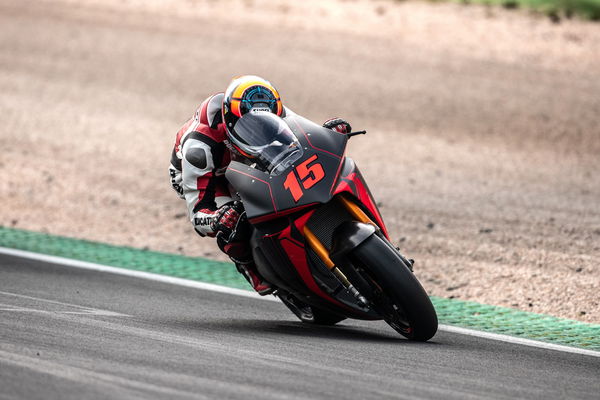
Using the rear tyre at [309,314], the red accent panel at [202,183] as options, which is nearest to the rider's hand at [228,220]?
the red accent panel at [202,183]

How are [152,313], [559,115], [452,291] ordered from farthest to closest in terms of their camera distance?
[559,115]
[452,291]
[152,313]

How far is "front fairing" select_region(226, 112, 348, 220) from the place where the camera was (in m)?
6.10

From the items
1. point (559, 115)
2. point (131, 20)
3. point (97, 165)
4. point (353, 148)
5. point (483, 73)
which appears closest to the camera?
point (97, 165)

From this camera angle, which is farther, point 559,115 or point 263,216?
point 559,115

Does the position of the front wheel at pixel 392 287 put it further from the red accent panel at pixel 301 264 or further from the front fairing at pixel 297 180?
the front fairing at pixel 297 180

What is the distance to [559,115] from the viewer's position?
18328 millimetres

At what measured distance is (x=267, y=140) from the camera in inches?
251

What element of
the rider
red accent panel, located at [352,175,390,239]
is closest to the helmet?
the rider

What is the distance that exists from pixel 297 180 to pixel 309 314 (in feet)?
4.26

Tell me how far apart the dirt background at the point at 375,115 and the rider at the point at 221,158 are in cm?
266

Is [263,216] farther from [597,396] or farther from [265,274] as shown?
[597,396]

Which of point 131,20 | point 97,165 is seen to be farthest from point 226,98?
point 131,20

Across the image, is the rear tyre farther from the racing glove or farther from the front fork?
the front fork

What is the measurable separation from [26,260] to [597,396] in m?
5.81
